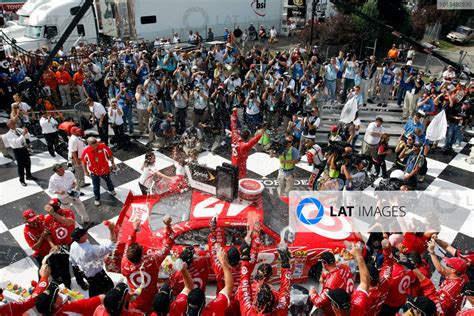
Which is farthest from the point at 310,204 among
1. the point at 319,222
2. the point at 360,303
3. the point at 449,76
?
the point at 449,76

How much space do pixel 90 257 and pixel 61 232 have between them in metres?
0.95

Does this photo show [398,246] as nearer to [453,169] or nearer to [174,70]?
[453,169]

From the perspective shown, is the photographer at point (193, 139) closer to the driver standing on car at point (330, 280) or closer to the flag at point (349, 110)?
the flag at point (349, 110)

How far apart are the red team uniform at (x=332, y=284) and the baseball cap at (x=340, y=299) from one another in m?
0.37

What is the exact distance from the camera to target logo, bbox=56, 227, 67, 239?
549 centimetres

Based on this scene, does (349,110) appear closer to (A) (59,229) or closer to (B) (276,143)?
(B) (276,143)

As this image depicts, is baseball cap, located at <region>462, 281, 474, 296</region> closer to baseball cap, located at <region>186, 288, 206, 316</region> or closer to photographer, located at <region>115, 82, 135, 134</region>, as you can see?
baseball cap, located at <region>186, 288, 206, 316</region>

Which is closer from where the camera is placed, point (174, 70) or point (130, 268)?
point (130, 268)

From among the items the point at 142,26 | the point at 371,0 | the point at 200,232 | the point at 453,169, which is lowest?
the point at 453,169

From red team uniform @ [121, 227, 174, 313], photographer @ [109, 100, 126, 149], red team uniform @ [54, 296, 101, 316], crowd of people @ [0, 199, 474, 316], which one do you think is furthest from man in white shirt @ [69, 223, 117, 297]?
photographer @ [109, 100, 126, 149]


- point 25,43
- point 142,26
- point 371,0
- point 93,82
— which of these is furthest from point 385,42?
point 25,43

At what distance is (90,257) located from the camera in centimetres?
486

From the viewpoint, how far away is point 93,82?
40.5ft

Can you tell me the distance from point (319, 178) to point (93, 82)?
822 cm
